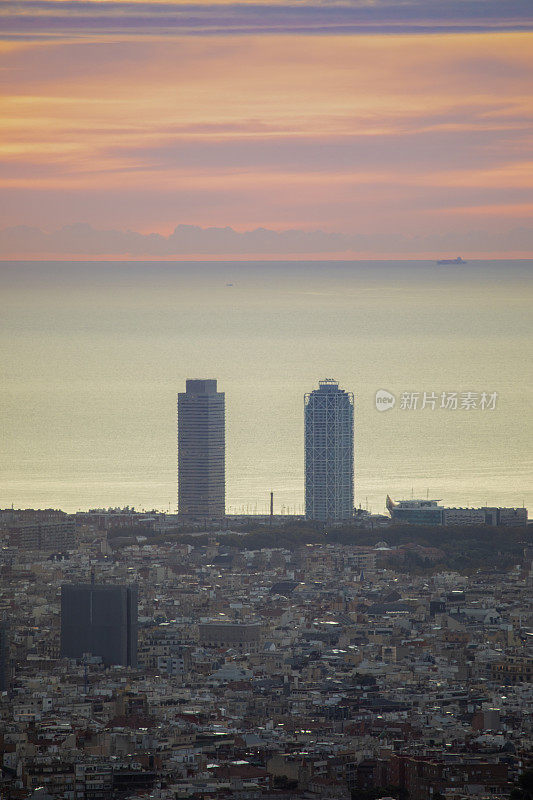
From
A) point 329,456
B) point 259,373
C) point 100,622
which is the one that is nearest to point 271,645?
point 100,622

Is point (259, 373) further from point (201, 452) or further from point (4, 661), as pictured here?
point (4, 661)

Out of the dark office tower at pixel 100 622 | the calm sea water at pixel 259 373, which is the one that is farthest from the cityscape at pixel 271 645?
the calm sea water at pixel 259 373

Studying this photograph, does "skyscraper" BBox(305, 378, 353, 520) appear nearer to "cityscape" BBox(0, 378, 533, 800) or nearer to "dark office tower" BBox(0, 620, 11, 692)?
"cityscape" BBox(0, 378, 533, 800)

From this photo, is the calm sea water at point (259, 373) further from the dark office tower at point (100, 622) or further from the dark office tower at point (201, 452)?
the dark office tower at point (100, 622)

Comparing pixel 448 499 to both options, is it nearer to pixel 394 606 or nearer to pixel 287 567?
pixel 287 567

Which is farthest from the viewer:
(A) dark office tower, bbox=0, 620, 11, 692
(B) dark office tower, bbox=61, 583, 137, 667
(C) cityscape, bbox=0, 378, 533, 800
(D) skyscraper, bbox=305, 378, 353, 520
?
(D) skyscraper, bbox=305, 378, 353, 520

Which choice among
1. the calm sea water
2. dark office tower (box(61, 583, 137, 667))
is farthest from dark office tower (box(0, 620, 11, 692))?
the calm sea water

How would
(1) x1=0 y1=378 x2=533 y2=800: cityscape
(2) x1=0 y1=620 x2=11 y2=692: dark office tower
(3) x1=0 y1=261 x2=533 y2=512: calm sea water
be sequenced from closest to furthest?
(1) x1=0 y1=378 x2=533 y2=800: cityscape, (2) x1=0 y1=620 x2=11 y2=692: dark office tower, (3) x1=0 y1=261 x2=533 y2=512: calm sea water

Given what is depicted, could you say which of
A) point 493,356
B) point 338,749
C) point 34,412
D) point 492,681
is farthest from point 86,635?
point 493,356
